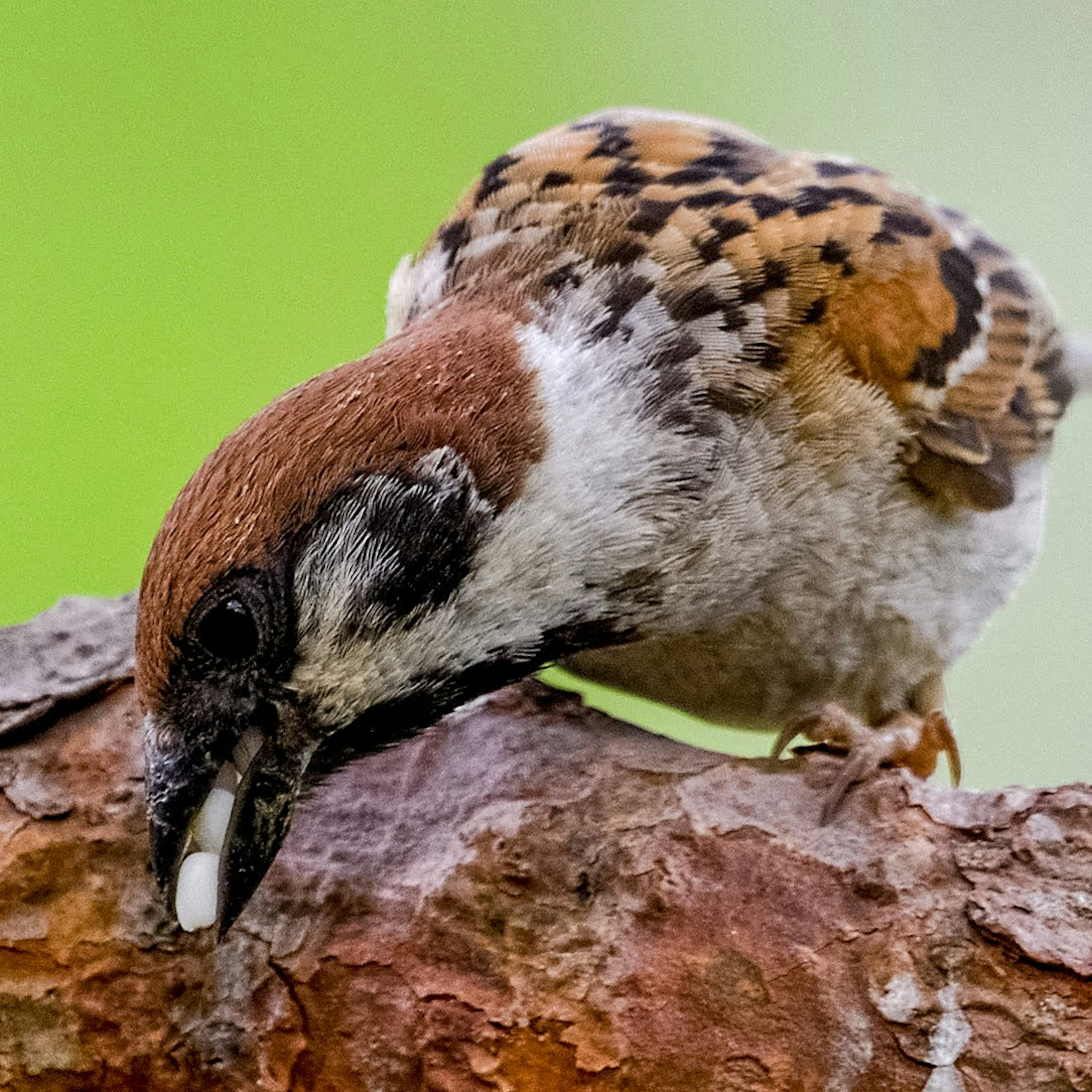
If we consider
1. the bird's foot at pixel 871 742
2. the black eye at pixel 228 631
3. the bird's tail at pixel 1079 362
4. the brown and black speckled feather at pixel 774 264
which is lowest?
the bird's foot at pixel 871 742

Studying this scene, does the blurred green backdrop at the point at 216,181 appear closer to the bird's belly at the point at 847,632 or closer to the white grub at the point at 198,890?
the bird's belly at the point at 847,632

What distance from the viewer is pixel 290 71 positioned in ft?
8.46

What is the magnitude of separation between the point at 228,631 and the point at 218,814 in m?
0.20

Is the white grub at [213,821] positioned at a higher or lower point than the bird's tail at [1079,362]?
lower

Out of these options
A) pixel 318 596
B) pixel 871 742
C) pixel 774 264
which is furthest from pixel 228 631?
pixel 774 264

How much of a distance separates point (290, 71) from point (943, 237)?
4.35 ft

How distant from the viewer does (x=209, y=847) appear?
1316 mm

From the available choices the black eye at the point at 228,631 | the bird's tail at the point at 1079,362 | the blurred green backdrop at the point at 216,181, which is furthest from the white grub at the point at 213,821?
the bird's tail at the point at 1079,362

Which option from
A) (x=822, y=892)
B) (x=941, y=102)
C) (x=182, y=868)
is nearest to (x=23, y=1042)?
(x=182, y=868)

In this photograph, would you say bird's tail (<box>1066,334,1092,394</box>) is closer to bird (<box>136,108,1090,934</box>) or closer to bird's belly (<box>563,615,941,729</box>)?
bird (<box>136,108,1090,934</box>)

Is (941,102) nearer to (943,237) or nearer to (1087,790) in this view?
(943,237)

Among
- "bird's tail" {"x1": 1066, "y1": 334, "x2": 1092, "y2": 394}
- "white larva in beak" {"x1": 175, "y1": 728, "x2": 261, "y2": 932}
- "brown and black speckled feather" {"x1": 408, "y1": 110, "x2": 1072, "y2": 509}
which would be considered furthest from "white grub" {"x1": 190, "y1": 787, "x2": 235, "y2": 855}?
"bird's tail" {"x1": 1066, "y1": 334, "x2": 1092, "y2": 394}

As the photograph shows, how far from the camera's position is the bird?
1.30 meters

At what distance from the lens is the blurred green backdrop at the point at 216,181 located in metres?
2.46
